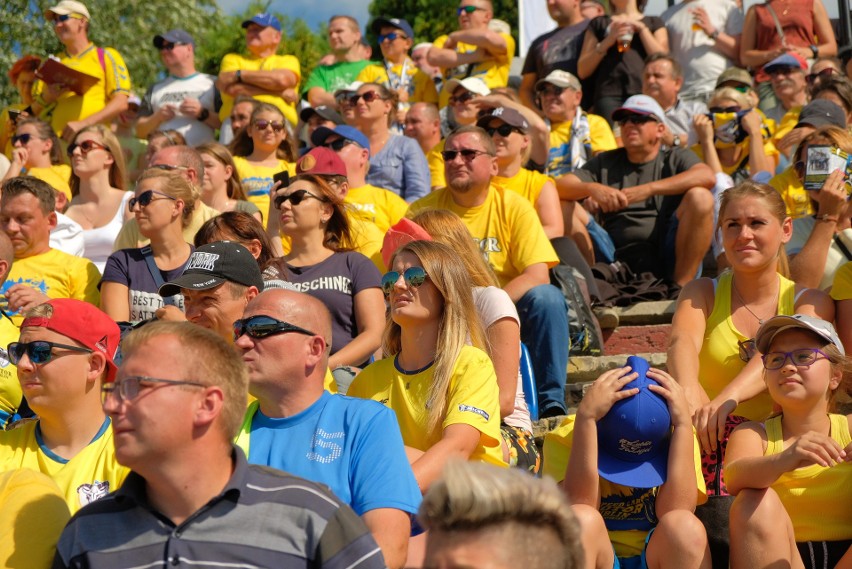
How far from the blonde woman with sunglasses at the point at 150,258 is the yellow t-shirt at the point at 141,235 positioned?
0.29 meters

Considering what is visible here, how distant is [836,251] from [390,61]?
6185 millimetres

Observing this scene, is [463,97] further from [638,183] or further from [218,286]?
[218,286]

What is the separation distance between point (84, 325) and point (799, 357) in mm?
2534

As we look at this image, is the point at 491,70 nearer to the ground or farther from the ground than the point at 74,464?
nearer to the ground

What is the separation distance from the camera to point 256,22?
10555mm

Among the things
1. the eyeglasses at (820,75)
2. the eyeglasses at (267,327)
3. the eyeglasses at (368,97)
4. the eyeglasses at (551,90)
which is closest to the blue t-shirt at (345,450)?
the eyeglasses at (267,327)

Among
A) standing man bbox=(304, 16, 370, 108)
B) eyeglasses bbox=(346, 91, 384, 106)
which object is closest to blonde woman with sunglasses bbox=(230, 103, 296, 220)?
eyeglasses bbox=(346, 91, 384, 106)

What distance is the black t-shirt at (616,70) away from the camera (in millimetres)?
9734

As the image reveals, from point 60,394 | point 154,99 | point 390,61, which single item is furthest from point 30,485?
point 390,61

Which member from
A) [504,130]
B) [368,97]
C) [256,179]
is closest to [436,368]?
[504,130]

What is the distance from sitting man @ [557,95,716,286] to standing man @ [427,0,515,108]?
265 cm

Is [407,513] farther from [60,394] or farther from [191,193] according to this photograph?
[191,193]

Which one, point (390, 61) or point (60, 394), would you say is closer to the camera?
point (60, 394)

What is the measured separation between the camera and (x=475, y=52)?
10.3 metres
